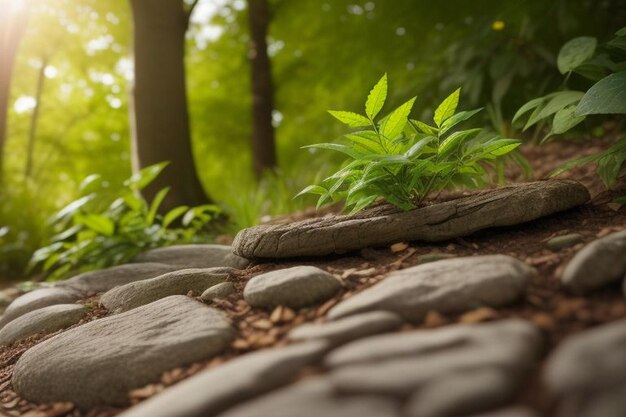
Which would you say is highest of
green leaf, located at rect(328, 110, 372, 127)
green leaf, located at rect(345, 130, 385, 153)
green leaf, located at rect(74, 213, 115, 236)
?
green leaf, located at rect(328, 110, 372, 127)

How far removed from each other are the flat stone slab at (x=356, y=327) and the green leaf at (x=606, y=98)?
4.24 ft

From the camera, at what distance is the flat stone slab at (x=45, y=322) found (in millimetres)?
2895

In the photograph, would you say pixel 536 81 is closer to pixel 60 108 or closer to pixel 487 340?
pixel 487 340

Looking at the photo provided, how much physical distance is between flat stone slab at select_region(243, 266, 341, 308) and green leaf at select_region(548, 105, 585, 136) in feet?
4.67

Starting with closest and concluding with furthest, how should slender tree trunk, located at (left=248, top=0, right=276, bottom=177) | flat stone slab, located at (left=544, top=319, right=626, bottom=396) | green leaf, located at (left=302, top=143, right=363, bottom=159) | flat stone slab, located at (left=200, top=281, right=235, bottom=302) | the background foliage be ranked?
flat stone slab, located at (left=544, top=319, right=626, bottom=396)
flat stone slab, located at (left=200, top=281, right=235, bottom=302)
green leaf, located at (left=302, top=143, right=363, bottom=159)
the background foliage
slender tree trunk, located at (left=248, top=0, right=276, bottom=177)

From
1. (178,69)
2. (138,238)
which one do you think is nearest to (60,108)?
(178,69)

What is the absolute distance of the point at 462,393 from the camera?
1.26 meters

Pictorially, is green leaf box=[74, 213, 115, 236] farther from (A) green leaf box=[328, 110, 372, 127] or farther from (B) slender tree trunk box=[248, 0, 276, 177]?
(B) slender tree trunk box=[248, 0, 276, 177]

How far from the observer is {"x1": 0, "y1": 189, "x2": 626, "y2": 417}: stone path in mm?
1290

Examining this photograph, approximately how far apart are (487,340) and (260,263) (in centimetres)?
159

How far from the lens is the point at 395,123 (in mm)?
2611

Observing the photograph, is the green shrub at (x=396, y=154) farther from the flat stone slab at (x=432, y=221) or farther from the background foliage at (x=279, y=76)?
the background foliage at (x=279, y=76)

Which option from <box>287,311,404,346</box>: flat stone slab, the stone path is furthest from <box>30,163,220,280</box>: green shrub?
<box>287,311,404,346</box>: flat stone slab

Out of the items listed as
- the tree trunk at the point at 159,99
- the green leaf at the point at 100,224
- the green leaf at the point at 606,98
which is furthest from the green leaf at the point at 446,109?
the tree trunk at the point at 159,99
